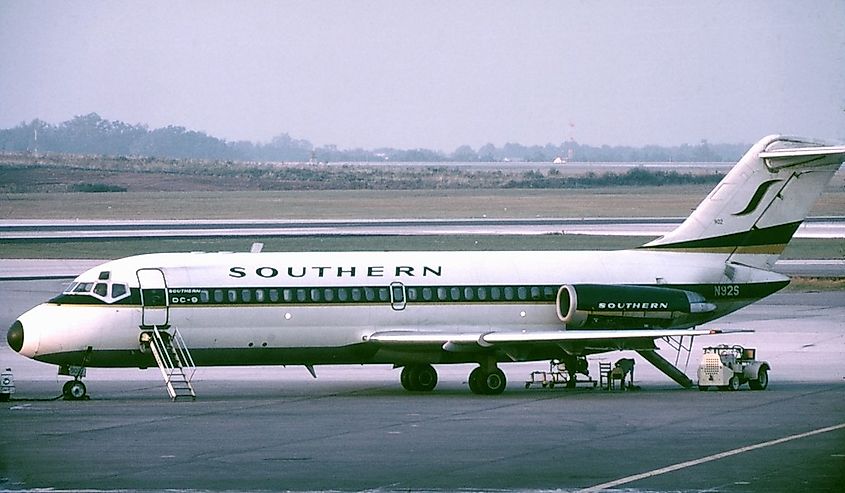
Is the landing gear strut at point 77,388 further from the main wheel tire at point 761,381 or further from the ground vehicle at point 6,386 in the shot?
the main wheel tire at point 761,381

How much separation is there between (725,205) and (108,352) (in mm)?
14755

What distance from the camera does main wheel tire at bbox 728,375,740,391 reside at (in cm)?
3262

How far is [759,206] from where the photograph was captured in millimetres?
34438

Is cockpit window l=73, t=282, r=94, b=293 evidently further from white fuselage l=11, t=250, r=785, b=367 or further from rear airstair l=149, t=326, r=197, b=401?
rear airstair l=149, t=326, r=197, b=401

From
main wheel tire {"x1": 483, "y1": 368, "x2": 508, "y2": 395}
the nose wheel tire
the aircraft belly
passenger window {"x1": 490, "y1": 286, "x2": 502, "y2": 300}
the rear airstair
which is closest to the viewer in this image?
the nose wheel tire

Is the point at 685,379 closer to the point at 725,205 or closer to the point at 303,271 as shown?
the point at 725,205

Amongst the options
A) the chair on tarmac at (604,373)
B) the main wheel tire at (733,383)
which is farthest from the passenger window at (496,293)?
the main wheel tire at (733,383)

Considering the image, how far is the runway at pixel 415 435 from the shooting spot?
2056cm

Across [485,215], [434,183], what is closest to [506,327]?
[485,215]

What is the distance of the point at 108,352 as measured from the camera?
103 ft

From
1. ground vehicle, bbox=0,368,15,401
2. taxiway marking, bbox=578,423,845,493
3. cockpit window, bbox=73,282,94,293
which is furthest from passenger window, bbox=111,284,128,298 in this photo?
taxiway marking, bbox=578,423,845,493

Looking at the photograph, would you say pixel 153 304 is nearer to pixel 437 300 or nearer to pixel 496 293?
pixel 437 300

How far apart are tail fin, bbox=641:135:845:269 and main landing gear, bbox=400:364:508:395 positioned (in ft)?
19.0

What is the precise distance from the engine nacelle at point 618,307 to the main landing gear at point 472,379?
2.14 meters
